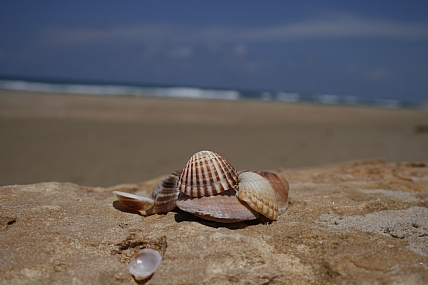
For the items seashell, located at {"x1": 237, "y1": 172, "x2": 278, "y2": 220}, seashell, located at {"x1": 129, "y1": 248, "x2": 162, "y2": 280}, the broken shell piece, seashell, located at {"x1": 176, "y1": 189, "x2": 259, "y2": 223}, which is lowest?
seashell, located at {"x1": 129, "y1": 248, "x2": 162, "y2": 280}

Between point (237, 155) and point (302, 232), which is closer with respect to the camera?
point (302, 232)

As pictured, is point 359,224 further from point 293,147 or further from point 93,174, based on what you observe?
point 293,147

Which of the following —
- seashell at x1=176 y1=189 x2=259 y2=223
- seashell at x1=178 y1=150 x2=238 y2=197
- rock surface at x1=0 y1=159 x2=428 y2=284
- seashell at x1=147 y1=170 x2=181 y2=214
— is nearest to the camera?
rock surface at x1=0 y1=159 x2=428 y2=284

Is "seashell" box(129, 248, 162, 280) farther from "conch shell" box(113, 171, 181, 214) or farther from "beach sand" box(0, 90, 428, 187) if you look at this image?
"beach sand" box(0, 90, 428, 187)

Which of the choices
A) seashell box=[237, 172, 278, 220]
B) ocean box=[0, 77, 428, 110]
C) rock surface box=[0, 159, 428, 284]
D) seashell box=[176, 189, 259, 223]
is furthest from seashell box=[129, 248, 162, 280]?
ocean box=[0, 77, 428, 110]

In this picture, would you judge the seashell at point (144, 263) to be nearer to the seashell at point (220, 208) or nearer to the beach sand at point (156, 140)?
the seashell at point (220, 208)

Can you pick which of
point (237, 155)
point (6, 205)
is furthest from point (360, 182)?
point (237, 155)

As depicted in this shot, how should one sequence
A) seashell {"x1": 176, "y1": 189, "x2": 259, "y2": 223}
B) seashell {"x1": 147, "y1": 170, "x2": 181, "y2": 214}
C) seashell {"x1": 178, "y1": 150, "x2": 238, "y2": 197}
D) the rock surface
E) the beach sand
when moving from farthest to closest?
the beach sand
seashell {"x1": 147, "y1": 170, "x2": 181, "y2": 214}
seashell {"x1": 178, "y1": 150, "x2": 238, "y2": 197}
seashell {"x1": 176, "y1": 189, "x2": 259, "y2": 223}
the rock surface

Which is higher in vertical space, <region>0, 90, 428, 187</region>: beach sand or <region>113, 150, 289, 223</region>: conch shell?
<region>113, 150, 289, 223</region>: conch shell
